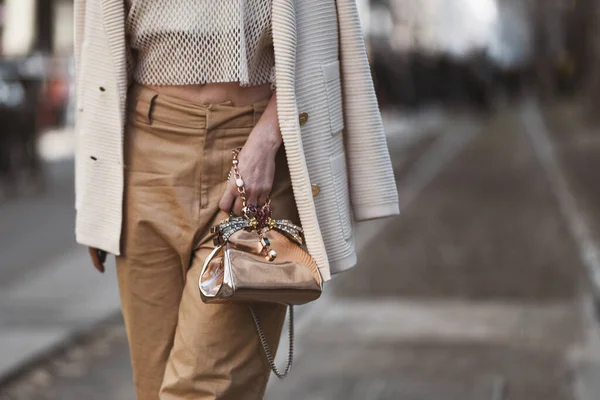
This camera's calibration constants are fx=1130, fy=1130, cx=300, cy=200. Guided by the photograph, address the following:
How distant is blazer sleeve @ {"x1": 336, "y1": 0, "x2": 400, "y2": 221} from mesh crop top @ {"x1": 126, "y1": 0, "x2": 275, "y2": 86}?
0.19 meters

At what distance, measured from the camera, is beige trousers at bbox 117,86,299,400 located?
7.69 ft

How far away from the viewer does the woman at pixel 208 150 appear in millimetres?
2348

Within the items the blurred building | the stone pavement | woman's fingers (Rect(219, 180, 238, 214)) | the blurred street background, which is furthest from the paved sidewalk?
the blurred building

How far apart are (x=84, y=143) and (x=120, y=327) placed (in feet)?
12.8

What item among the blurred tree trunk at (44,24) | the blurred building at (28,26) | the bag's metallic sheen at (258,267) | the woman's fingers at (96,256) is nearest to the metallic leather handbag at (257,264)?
the bag's metallic sheen at (258,267)

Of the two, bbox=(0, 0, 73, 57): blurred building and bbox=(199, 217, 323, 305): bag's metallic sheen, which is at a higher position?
bbox=(199, 217, 323, 305): bag's metallic sheen

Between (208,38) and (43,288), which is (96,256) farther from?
(43,288)

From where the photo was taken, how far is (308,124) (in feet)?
7.84

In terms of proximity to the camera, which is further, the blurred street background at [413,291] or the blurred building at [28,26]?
the blurred building at [28,26]

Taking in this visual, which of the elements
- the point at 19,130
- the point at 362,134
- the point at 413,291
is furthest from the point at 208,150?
the point at 19,130

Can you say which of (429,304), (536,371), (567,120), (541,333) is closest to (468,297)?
(429,304)

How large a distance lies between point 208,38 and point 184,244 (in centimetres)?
44

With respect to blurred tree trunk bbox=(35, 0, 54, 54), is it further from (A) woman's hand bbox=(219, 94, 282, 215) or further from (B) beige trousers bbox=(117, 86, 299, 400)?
(A) woman's hand bbox=(219, 94, 282, 215)

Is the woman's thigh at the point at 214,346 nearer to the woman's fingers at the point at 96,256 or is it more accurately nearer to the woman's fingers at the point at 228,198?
the woman's fingers at the point at 228,198
